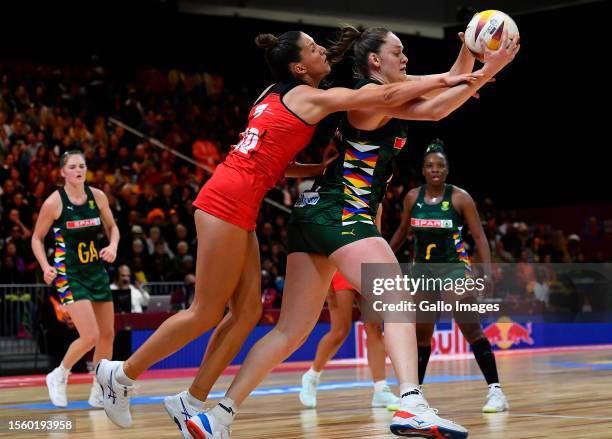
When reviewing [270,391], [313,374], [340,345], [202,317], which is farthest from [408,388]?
[270,391]

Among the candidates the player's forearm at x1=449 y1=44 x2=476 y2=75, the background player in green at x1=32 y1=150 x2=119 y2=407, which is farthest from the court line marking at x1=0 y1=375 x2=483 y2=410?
the player's forearm at x1=449 y1=44 x2=476 y2=75

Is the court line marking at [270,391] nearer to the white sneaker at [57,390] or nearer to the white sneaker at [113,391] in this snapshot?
the white sneaker at [57,390]

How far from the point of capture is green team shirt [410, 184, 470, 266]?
25.0 ft

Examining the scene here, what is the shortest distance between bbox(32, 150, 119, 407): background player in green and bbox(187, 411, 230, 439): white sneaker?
3612 millimetres

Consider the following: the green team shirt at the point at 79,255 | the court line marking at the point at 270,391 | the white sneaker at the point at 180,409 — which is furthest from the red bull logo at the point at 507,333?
→ the white sneaker at the point at 180,409

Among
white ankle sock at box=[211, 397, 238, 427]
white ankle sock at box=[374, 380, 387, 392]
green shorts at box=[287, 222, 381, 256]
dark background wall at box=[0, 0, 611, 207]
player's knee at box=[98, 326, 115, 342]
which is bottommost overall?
white ankle sock at box=[374, 380, 387, 392]

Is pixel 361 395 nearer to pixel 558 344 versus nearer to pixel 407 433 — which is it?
pixel 407 433

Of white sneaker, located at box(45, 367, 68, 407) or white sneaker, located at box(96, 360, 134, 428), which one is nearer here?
white sneaker, located at box(96, 360, 134, 428)

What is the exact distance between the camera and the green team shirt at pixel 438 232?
762 cm

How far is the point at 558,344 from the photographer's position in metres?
17.4

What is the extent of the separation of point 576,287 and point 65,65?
11.5 m

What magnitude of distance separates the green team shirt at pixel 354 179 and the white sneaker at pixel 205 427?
112 cm

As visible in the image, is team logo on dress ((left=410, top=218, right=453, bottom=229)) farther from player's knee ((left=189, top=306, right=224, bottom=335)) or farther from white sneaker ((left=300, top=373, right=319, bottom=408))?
player's knee ((left=189, top=306, right=224, bottom=335))

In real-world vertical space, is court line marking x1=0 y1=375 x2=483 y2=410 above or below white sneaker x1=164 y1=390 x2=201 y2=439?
below
